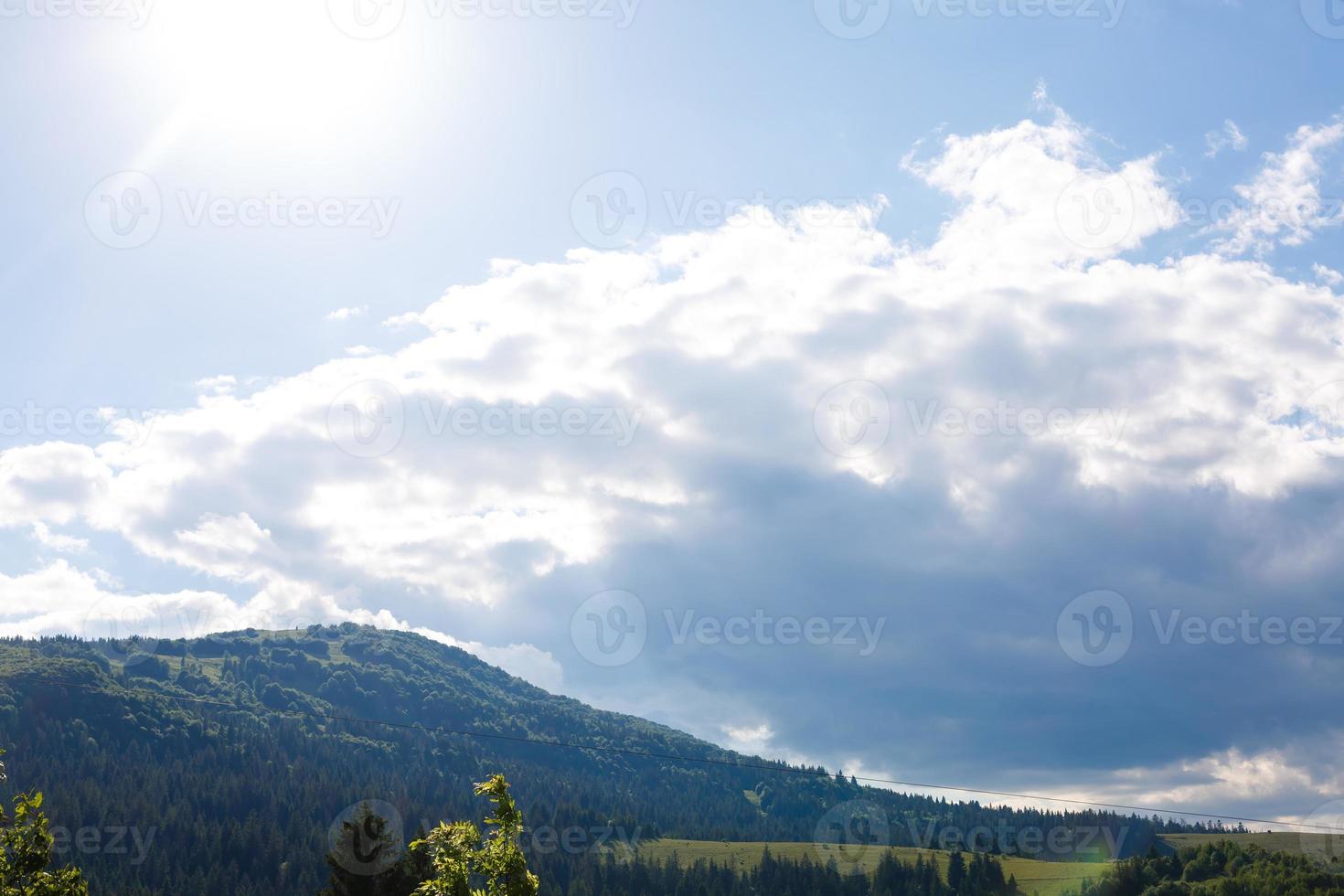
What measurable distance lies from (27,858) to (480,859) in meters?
14.0

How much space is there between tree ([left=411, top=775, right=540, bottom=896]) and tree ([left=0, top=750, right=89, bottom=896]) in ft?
38.0

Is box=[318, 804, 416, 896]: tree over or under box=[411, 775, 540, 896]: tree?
under

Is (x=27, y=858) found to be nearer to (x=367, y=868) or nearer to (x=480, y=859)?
(x=480, y=859)

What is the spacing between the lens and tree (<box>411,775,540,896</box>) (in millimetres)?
25219

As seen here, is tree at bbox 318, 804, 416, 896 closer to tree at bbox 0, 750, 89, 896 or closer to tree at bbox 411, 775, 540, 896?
tree at bbox 0, 750, 89, 896

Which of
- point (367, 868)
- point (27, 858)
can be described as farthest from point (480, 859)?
point (367, 868)

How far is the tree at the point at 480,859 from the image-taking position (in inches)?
993

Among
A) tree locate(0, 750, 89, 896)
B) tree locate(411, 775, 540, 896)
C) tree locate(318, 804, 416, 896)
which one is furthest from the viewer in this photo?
tree locate(318, 804, 416, 896)

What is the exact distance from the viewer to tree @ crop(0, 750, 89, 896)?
1123 inches

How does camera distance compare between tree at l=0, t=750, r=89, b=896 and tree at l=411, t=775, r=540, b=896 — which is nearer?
tree at l=411, t=775, r=540, b=896

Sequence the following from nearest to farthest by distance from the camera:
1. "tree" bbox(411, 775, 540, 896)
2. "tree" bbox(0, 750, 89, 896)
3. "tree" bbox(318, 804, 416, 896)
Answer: "tree" bbox(411, 775, 540, 896) < "tree" bbox(0, 750, 89, 896) < "tree" bbox(318, 804, 416, 896)

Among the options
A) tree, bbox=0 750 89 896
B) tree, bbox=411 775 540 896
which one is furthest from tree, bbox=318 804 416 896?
tree, bbox=411 775 540 896

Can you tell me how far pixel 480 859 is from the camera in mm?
25500

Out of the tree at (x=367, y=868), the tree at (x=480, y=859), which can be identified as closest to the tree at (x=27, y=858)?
the tree at (x=480, y=859)
